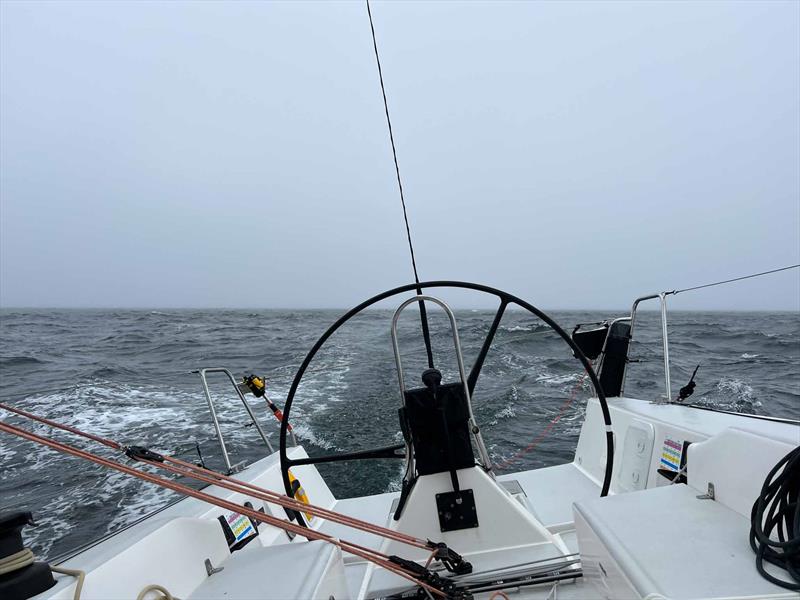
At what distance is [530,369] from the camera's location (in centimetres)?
698

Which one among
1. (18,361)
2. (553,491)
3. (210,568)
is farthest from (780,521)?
(18,361)

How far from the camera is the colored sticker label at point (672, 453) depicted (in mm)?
1877

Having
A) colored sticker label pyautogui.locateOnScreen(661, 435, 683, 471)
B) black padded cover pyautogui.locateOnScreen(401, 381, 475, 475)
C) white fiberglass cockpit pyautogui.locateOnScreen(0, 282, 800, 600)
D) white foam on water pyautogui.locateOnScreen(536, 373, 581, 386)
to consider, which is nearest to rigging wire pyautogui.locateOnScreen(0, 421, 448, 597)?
white fiberglass cockpit pyautogui.locateOnScreen(0, 282, 800, 600)

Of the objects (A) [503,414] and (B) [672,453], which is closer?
(B) [672,453]

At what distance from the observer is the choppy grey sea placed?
324 cm

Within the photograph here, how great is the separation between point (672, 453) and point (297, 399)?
434 cm

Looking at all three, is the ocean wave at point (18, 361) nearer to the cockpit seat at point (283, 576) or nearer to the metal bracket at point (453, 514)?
the cockpit seat at point (283, 576)

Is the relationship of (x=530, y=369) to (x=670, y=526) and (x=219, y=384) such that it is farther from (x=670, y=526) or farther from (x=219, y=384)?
(x=670, y=526)

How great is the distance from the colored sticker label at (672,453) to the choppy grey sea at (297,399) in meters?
0.75

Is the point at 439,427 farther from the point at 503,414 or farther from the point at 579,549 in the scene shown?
the point at 503,414

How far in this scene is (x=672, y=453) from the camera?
6.36 ft

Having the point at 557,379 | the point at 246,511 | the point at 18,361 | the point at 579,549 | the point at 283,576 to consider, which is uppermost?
the point at 18,361

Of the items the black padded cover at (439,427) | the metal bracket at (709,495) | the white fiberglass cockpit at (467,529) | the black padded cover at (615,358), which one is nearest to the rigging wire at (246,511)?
Result: the white fiberglass cockpit at (467,529)

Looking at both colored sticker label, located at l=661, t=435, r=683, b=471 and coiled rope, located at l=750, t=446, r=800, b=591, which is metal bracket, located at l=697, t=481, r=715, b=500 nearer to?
coiled rope, located at l=750, t=446, r=800, b=591
